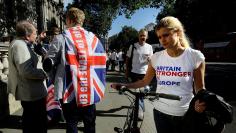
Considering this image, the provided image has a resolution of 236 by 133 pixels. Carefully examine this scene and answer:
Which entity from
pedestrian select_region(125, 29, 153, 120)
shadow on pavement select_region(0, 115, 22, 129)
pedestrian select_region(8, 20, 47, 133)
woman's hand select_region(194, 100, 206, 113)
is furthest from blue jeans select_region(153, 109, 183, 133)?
pedestrian select_region(125, 29, 153, 120)

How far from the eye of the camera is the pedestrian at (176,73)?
3.20 meters

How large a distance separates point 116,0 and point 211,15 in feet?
63.4

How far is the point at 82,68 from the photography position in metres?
4.19

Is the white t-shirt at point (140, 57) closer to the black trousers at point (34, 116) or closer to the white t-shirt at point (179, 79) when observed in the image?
the black trousers at point (34, 116)

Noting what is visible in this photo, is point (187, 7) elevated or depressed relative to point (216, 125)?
elevated

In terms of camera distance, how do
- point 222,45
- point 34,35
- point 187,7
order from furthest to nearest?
point 187,7 < point 222,45 < point 34,35

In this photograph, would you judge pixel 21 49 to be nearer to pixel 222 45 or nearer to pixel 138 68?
pixel 138 68

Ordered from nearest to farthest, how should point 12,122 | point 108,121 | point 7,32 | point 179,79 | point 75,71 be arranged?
point 179,79, point 75,71, point 12,122, point 108,121, point 7,32

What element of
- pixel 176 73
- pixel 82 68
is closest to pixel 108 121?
pixel 82 68

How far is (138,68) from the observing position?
7.64 m

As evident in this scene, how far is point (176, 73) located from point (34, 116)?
2.23 m

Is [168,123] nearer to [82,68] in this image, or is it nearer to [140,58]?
[82,68]

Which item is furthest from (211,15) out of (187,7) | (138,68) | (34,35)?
(34,35)

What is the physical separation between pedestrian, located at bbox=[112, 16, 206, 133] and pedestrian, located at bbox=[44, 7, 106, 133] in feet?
3.56
